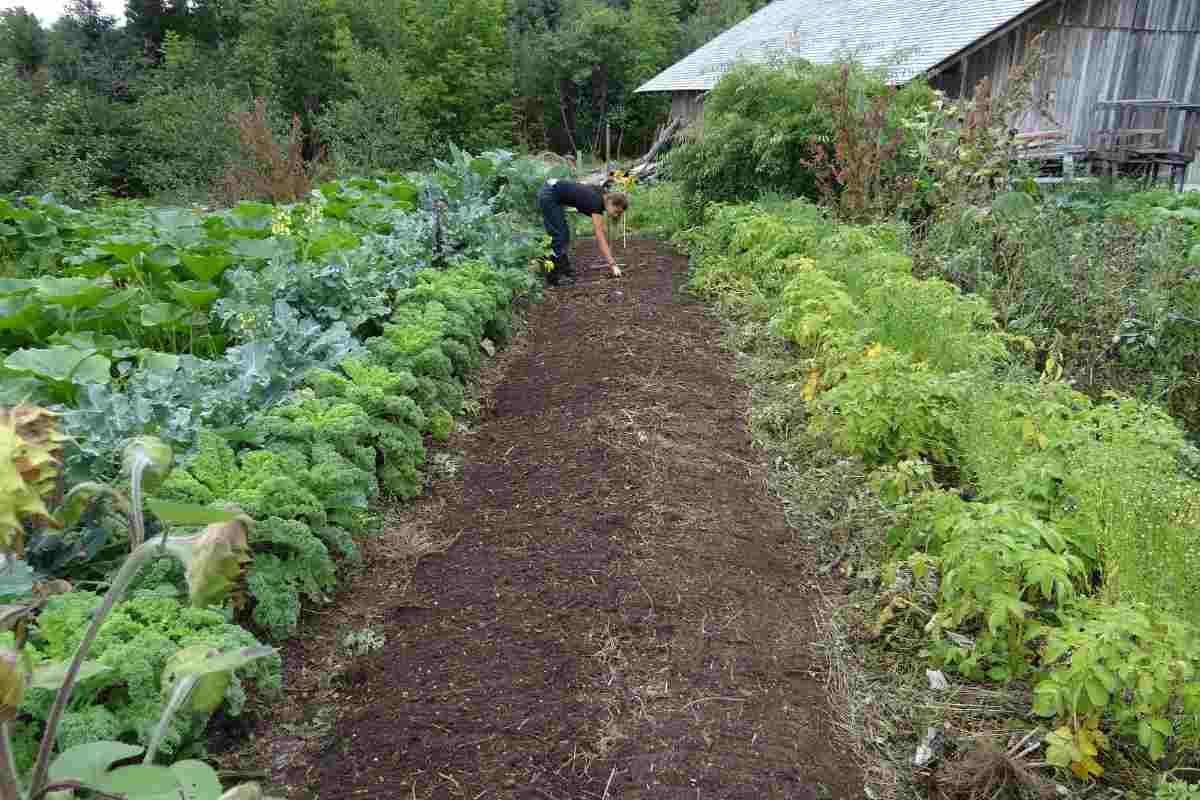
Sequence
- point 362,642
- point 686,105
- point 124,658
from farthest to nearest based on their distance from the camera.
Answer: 1. point 686,105
2. point 362,642
3. point 124,658

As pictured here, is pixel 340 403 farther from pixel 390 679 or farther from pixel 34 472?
pixel 34 472

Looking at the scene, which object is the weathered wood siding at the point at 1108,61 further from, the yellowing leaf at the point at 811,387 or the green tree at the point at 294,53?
the green tree at the point at 294,53

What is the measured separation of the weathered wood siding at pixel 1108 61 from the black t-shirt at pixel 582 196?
743 centimetres

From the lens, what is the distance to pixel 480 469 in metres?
4.69

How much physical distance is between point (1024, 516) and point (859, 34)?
15.4 m

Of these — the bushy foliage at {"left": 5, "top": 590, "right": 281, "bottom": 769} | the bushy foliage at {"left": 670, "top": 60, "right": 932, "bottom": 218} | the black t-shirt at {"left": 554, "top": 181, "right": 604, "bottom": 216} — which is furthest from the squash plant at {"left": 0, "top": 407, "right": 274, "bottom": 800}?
the bushy foliage at {"left": 670, "top": 60, "right": 932, "bottom": 218}

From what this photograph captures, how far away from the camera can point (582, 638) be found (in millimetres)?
3111

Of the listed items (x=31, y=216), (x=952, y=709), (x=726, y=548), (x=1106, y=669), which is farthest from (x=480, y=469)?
(x=31, y=216)

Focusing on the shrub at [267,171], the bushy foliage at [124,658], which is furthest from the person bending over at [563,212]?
the bushy foliage at [124,658]

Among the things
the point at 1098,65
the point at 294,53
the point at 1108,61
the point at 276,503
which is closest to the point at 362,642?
the point at 276,503

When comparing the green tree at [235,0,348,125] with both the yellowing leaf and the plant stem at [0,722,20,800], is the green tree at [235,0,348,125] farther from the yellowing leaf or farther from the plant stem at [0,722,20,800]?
the plant stem at [0,722,20,800]

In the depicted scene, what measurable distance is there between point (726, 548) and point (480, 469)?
1.59 m

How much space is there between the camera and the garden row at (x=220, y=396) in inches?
88.7

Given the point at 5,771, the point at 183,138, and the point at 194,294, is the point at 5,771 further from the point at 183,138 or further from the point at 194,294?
the point at 183,138
